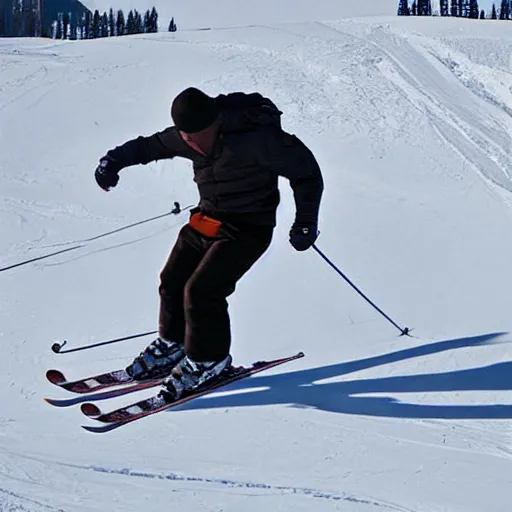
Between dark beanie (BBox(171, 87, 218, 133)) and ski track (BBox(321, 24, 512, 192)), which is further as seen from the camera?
ski track (BBox(321, 24, 512, 192))

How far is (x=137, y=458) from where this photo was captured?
3537 mm

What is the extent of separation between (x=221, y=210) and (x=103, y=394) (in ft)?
3.72

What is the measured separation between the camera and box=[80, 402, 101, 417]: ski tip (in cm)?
402

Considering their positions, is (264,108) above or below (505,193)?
above

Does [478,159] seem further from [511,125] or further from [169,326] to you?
[169,326]

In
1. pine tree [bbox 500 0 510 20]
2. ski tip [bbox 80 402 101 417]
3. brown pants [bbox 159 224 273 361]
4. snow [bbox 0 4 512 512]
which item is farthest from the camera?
pine tree [bbox 500 0 510 20]

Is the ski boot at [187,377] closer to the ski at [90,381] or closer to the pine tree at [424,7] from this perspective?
the ski at [90,381]

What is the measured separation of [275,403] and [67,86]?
8433 millimetres

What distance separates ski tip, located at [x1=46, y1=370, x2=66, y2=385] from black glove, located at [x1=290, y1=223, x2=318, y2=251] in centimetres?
143

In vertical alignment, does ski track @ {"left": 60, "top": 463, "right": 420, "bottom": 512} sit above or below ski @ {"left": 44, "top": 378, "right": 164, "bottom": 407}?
above

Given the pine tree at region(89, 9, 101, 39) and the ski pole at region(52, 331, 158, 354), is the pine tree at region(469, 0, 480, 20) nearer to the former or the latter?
the ski pole at region(52, 331, 158, 354)

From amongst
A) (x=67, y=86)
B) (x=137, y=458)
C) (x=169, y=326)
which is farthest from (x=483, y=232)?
(x=67, y=86)

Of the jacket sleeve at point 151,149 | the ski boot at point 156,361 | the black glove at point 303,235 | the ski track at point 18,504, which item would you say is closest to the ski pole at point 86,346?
the ski boot at point 156,361

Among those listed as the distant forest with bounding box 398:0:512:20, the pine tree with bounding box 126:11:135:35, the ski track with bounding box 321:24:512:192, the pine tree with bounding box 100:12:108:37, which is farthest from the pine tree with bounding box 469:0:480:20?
the pine tree with bounding box 100:12:108:37
